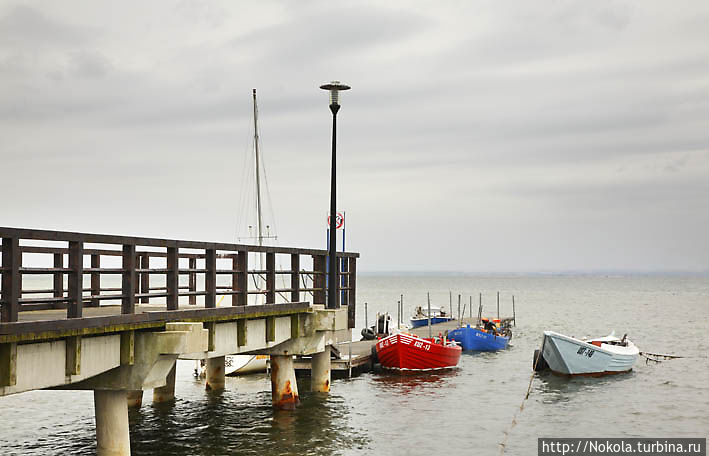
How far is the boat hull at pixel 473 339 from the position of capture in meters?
48.8

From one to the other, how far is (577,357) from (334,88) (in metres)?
19.3

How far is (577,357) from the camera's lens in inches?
1433

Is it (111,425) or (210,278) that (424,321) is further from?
(111,425)

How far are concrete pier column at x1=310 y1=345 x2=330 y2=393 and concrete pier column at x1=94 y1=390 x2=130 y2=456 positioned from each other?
11.0 m

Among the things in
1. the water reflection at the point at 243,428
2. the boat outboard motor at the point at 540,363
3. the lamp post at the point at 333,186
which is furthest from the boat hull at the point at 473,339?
the lamp post at the point at 333,186

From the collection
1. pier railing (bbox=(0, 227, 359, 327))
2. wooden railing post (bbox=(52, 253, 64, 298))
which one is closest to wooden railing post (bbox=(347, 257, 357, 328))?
pier railing (bbox=(0, 227, 359, 327))

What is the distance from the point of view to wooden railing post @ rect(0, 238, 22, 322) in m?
12.3

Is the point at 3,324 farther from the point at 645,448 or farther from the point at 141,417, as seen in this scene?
Result: the point at 645,448

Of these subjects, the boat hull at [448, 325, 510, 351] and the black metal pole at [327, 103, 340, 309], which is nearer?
the black metal pole at [327, 103, 340, 309]

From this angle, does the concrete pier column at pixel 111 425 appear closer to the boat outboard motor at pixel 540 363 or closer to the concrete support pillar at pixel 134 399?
the concrete support pillar at pixel 134 399

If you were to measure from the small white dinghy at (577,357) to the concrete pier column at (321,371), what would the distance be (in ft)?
40.3

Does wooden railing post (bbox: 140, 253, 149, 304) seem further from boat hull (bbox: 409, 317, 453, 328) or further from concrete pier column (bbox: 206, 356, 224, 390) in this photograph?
boat hull (bbox: 409, 317, 453, 328)

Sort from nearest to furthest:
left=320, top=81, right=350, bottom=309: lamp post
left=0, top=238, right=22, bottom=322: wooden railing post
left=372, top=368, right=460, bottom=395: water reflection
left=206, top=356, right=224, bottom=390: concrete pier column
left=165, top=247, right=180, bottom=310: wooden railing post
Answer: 1. left=0, top=238, right=22, bottom=322: wooden railing post
2. left=165, top=247, right=180, bottom=310: wooden railing post
3. left=320, top=81, right=350, bottom=309: lamp post
4. left=206, top=356, right=224, bottom=390: concrete pier column
5. left=372, top=368, right=460, bottom=395: water reflection

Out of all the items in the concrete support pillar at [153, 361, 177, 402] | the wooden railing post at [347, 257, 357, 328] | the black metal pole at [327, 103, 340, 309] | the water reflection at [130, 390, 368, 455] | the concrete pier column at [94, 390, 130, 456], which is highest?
the black metal pole at [327, 103, 340, 309]
